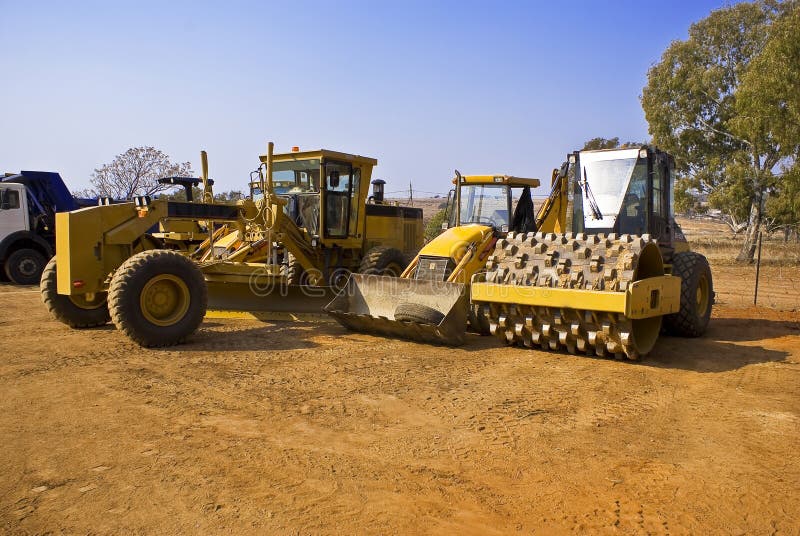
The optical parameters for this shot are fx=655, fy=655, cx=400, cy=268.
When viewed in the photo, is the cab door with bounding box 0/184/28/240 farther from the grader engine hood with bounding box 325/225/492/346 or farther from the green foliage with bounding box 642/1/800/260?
the green foliage with bounding box 642/1/800/260

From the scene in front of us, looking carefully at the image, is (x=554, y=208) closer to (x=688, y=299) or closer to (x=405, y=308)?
(x=688, y=299)

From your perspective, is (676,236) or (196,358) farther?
(676,236)

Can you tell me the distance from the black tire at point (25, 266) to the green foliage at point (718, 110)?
21558mm

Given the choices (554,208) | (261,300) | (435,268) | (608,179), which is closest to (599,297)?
(435,268)

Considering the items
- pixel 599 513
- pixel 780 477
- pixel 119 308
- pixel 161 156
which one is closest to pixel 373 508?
pixel 599 513

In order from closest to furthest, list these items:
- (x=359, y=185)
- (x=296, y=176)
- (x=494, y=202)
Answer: (x=494, y=202) < (x=296, y=176) < (x=359, y=185)

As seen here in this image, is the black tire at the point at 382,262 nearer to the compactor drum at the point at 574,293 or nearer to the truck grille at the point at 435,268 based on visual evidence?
the truck grille at the point at 435,268

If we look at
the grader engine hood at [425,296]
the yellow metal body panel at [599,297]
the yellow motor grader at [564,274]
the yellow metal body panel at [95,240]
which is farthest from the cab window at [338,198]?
the yellow metal body panel at [599,297]

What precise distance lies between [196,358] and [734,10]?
26795 millimetres

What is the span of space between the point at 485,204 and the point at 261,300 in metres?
3.62

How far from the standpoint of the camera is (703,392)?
572 centimetres

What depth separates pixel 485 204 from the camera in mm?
9898

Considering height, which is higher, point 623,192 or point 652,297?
point 623,192

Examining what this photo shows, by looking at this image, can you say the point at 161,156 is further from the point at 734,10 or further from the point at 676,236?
the point at 676,236
